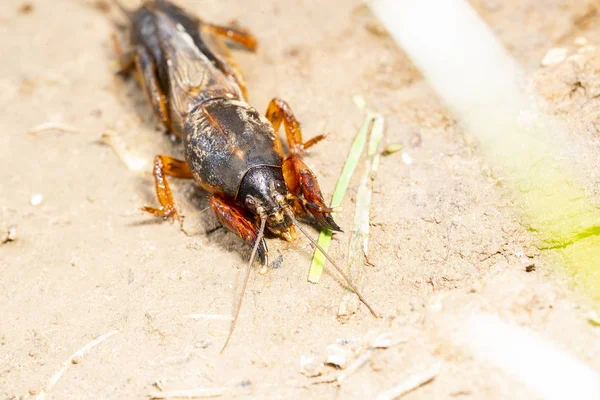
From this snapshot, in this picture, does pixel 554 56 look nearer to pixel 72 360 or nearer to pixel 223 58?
pixel 223 58

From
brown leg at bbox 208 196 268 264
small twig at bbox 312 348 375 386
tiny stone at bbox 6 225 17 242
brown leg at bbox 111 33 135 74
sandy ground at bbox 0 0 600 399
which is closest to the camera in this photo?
small twig at bbox 312 348 375 386

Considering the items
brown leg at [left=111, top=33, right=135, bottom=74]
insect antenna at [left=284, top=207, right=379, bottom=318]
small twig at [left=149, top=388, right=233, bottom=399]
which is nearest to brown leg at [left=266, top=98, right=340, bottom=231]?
insect antenna at [left=284, top=207, right=379, bottom=318]

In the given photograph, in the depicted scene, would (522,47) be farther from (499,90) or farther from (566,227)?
(566,227)

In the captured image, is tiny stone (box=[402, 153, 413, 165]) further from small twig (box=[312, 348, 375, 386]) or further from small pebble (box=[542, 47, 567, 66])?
small twig (box=[312, 348, 375, 386])

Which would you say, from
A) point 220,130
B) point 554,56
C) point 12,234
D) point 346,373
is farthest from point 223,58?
point 346,373

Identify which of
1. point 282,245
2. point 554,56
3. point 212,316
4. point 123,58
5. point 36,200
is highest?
point 554,56

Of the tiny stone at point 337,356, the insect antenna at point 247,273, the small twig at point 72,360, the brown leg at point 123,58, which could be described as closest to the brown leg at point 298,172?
the insect antenna at point 247,273

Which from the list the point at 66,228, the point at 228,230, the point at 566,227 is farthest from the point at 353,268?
the point at 66,228
